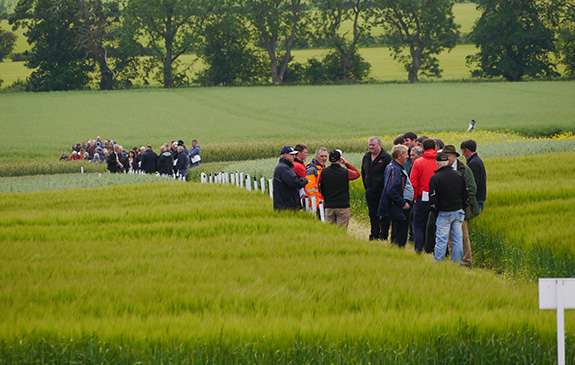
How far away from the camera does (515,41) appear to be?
89438mm

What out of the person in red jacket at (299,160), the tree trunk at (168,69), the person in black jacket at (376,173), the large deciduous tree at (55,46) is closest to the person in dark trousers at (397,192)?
the person in black jacket at (376,173)

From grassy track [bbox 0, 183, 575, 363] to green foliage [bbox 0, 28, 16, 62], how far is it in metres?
128

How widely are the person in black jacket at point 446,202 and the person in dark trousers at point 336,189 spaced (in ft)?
6.69

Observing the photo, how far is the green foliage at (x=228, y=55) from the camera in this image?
312ft

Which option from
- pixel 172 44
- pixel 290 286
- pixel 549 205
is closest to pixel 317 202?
pixel 549 205

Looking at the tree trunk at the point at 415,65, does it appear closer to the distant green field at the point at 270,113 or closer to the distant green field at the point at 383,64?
the distant green field at the point at 383,64

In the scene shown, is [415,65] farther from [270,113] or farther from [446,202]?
[446,202]

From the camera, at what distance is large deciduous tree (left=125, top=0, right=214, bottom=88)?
91688 millimetres

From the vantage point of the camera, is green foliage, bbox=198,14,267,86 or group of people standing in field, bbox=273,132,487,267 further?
green foliage, bbox=198,14,267,86

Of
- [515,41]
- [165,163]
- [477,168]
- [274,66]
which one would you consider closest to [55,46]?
[274,66]

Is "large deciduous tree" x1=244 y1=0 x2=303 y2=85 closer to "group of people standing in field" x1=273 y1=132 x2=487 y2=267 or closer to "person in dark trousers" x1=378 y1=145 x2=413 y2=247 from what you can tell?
"group of people standing in field" x1=273 y1=132 x2=487 y2=267

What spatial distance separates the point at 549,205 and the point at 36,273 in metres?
9.38

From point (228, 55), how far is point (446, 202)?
8630 centimetres

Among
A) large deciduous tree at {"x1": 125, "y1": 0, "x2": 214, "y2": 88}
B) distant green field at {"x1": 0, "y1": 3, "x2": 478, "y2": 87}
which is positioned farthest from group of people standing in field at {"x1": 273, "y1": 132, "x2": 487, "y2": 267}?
distant green field at {"x1": 0, "y1": 3, "x2": 478, "y2": 87}
